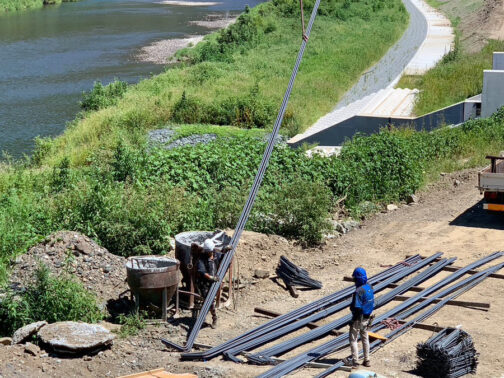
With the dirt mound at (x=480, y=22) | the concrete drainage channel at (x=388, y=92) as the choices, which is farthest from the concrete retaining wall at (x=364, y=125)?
the dirt mound at (x=480, y=22)

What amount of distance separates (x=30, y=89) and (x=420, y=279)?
88.1 ft

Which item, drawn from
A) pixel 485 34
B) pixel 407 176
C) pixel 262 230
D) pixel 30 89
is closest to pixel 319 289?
pixel 262 230

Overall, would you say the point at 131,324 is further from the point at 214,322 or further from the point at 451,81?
the point at 451,81

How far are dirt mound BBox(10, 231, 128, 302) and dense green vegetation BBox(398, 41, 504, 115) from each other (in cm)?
1526

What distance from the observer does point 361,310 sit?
8.30 meters

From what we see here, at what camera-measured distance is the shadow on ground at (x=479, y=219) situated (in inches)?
569

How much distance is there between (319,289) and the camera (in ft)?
38.6

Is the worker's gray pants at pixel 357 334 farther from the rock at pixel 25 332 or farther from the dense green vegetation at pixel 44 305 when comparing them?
the rock at pixel 25 332

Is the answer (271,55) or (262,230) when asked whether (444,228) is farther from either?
(271,55)

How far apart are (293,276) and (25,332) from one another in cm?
428

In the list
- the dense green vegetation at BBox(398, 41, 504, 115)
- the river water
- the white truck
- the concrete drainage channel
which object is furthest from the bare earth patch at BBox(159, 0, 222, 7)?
the white truck

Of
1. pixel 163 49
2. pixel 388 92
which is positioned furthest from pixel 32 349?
pixel 163 49

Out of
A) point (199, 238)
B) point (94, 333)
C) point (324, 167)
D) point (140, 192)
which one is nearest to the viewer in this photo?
point (94, 333)

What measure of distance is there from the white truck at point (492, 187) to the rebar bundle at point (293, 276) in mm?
3794
